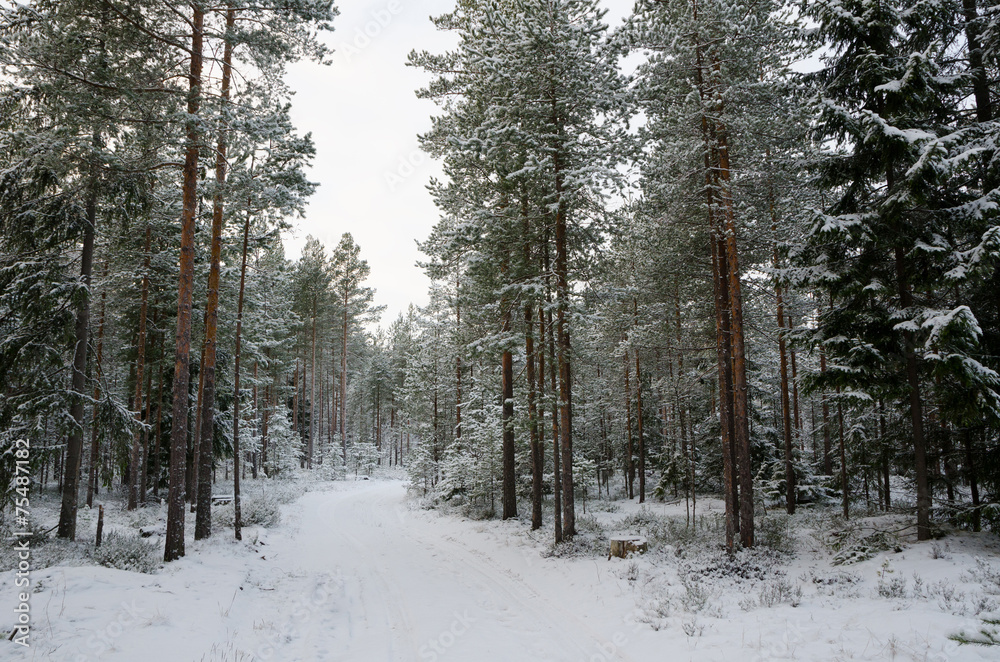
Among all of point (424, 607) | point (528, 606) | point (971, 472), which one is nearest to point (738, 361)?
point (971, 472)

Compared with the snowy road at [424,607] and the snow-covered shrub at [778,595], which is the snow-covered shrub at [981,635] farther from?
the snowy road at [424,607]

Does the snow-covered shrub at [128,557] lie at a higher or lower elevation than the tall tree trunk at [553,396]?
lower

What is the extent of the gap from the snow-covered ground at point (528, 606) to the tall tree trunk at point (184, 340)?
84 cm

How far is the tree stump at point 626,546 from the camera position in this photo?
1094 centimetres

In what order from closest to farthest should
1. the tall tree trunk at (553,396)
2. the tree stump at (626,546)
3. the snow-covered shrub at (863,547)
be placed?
the snow-covered shrub at (863,547), the tree stump at (626,546), the tall tree trunk at (553,396)

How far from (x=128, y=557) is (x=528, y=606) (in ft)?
25.7

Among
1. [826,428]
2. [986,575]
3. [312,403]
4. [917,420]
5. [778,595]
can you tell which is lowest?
[778,595]

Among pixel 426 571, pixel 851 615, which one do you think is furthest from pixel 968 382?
pixel 426 571

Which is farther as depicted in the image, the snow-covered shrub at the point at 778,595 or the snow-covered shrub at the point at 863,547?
the snow-covered shrub at the point at 863,547

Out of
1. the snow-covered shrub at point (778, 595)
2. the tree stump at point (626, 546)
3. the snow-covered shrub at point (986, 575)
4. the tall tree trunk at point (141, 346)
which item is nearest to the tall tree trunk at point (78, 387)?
the tall tree trunk at point (141, 346)

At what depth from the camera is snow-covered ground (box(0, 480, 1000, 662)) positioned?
5.96 metres

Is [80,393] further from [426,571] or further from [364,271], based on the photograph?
[364,271]

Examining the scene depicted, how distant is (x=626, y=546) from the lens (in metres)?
11.0

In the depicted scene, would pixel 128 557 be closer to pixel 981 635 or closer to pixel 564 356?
pixel 564 356
